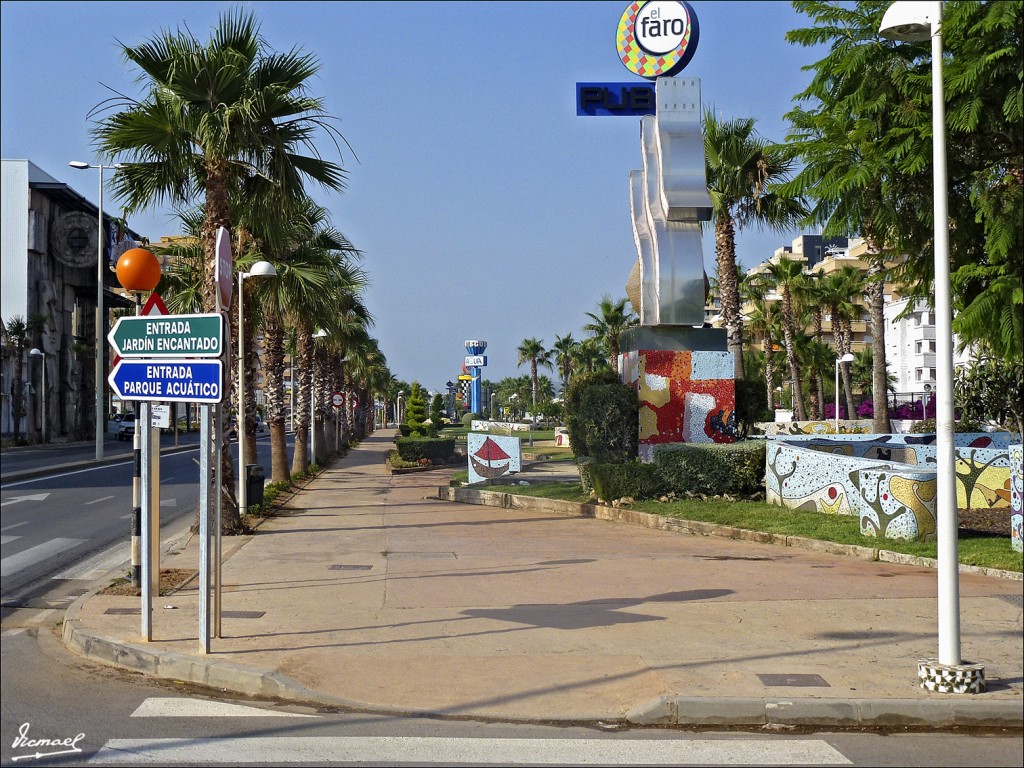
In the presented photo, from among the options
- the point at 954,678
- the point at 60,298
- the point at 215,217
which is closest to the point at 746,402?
the point at 215,217

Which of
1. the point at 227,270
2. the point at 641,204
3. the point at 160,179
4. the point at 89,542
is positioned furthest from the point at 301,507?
the point at 227,270

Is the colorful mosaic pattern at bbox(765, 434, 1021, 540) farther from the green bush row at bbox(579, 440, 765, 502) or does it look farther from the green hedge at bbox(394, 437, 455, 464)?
the green hedge at bbox(394, 437, 455, 464)

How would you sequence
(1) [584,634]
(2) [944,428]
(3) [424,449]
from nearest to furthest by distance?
(2) [944,428] → (1) [584,634] → (3) [424,449]

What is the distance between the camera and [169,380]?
26.8 ft

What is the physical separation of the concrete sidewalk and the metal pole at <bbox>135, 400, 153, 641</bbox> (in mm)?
196

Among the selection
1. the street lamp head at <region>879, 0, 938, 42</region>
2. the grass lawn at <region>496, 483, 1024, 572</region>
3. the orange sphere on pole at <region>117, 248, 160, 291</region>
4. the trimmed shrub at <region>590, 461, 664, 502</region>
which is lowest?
the grass lawn at <region>496, 483, 1024, 572</region>

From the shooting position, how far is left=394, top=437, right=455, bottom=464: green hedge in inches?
1532

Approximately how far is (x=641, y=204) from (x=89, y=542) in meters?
13.0

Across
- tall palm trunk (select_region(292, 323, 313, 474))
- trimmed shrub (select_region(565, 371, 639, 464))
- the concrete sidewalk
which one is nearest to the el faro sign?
trimmed shrub (select_region(565, 371, 639, 464))

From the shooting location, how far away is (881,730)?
20.7 feet

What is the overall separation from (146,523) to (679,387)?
46.3 feet

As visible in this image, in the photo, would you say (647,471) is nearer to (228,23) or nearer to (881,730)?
(228,23)

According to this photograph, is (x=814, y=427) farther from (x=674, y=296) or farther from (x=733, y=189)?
(x=674, y=296)

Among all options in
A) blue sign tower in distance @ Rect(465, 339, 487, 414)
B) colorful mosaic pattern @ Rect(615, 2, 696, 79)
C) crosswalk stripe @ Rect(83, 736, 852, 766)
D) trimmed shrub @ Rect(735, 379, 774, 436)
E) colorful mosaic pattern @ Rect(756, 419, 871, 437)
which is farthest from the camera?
blue sign tower in distance @ Rect(465, 339, 487, 414)
